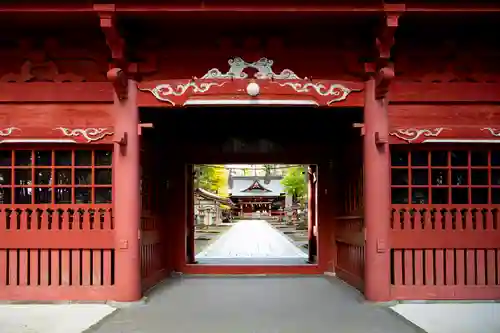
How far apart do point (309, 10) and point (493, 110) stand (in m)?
3.36

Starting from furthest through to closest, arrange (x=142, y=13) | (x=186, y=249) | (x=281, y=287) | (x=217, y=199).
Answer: (x=217, y=199) < (x=186, y=249) < (x=281, y=287) < (x=142, y=13)

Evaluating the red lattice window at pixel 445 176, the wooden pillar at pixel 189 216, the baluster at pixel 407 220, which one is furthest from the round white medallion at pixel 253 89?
the wooden pillar at pixel 189 216

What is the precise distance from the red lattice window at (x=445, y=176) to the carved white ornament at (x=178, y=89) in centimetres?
A: 306

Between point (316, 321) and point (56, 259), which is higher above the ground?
point (56, 259)

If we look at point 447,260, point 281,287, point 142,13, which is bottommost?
point 281,287

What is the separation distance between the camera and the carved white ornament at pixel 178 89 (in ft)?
29.9

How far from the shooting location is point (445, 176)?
9.52m

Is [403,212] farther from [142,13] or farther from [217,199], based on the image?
[217,199]

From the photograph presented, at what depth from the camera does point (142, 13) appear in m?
8.27

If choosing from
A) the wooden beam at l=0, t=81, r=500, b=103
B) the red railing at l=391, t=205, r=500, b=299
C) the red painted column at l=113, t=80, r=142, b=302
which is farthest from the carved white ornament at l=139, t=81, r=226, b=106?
the red railing at l=391, t=205, r=500, b=299

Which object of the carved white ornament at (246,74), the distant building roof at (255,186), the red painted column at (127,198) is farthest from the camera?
the distant building roof at (255,186)

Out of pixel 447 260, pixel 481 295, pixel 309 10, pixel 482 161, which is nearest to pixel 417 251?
pixel 447 260

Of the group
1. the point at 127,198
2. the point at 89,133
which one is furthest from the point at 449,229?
the point at 89,133

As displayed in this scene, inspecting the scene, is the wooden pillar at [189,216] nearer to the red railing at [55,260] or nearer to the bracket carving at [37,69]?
the red railing at [55,260]
